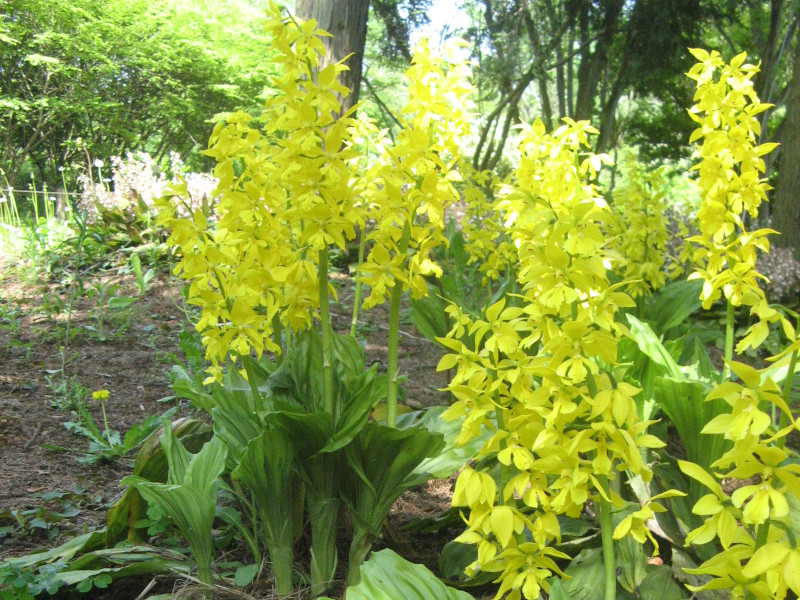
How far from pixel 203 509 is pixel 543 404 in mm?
1110

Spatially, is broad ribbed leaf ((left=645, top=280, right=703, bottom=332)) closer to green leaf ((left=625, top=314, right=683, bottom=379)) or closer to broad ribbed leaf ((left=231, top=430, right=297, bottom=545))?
green leaf ((left=625, top=314, right=683, bottom=379))

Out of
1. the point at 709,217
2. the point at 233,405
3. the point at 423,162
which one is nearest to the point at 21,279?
the point at 233,405

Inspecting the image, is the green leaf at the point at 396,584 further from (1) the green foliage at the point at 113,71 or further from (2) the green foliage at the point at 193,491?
(1) the green foliage at the point at 113,71

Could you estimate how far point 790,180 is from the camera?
→ 6.19 meters

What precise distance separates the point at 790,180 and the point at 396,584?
607cm

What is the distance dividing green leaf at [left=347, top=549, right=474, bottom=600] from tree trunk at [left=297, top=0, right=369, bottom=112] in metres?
3.39

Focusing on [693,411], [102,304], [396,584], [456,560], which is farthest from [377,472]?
[102,304]

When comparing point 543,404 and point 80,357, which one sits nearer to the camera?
point 543,404

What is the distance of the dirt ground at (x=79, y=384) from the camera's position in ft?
8.60

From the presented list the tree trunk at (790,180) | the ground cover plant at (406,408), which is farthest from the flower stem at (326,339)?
the tree trunk at (790,180)

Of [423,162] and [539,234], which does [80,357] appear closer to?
[423,162]

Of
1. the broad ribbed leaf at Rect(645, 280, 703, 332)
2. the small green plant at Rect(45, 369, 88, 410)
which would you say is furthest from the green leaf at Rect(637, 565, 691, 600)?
the small green plant at Rect(45, 369, 88, 410)

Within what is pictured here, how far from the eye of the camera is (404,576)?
1620 mm

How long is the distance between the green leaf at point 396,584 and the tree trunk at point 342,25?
11.1 ft
